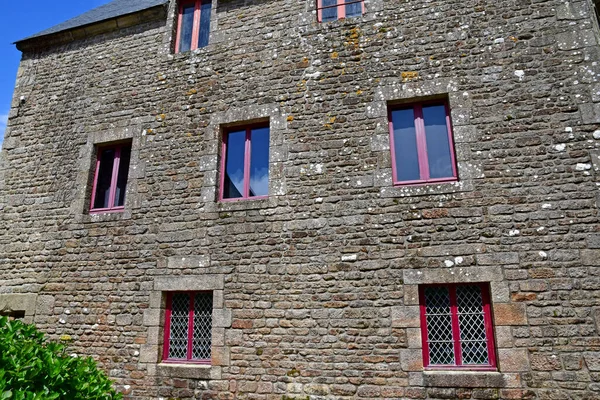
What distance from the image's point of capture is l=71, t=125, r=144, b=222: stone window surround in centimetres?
591

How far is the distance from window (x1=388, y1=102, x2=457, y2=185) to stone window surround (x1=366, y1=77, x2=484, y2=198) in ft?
0.38

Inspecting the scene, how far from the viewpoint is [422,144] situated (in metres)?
5.11

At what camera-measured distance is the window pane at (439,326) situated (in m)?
4.39

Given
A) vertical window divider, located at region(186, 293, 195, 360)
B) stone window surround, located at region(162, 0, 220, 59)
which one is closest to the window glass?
stone window surround, located at region(162, 0, 220, 59)

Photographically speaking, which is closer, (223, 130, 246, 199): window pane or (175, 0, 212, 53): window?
(223, 130, 246, 199): window pane

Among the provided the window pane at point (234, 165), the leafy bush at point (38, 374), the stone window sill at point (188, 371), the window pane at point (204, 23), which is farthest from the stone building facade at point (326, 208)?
the leafy bush at point (38, 374)

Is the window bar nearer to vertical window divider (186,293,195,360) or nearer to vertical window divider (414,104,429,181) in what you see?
vertical window divider (186,293,195,360)

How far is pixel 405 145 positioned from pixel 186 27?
4197mm

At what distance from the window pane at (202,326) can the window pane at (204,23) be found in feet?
13.1

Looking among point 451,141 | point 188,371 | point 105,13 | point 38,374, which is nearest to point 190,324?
point 188,371

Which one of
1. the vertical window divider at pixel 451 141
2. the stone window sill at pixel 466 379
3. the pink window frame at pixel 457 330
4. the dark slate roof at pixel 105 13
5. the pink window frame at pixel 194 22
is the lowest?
the stone window sill at pixel 466 379

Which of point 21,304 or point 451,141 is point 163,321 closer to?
point 21,304

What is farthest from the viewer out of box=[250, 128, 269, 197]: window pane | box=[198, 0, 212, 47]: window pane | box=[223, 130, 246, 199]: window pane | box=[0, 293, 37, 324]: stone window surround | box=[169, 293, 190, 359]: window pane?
box=[198, 0, 212, 47]: window pane

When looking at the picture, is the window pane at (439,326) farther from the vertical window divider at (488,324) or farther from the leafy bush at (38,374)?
the leafy bush at (38,374)
